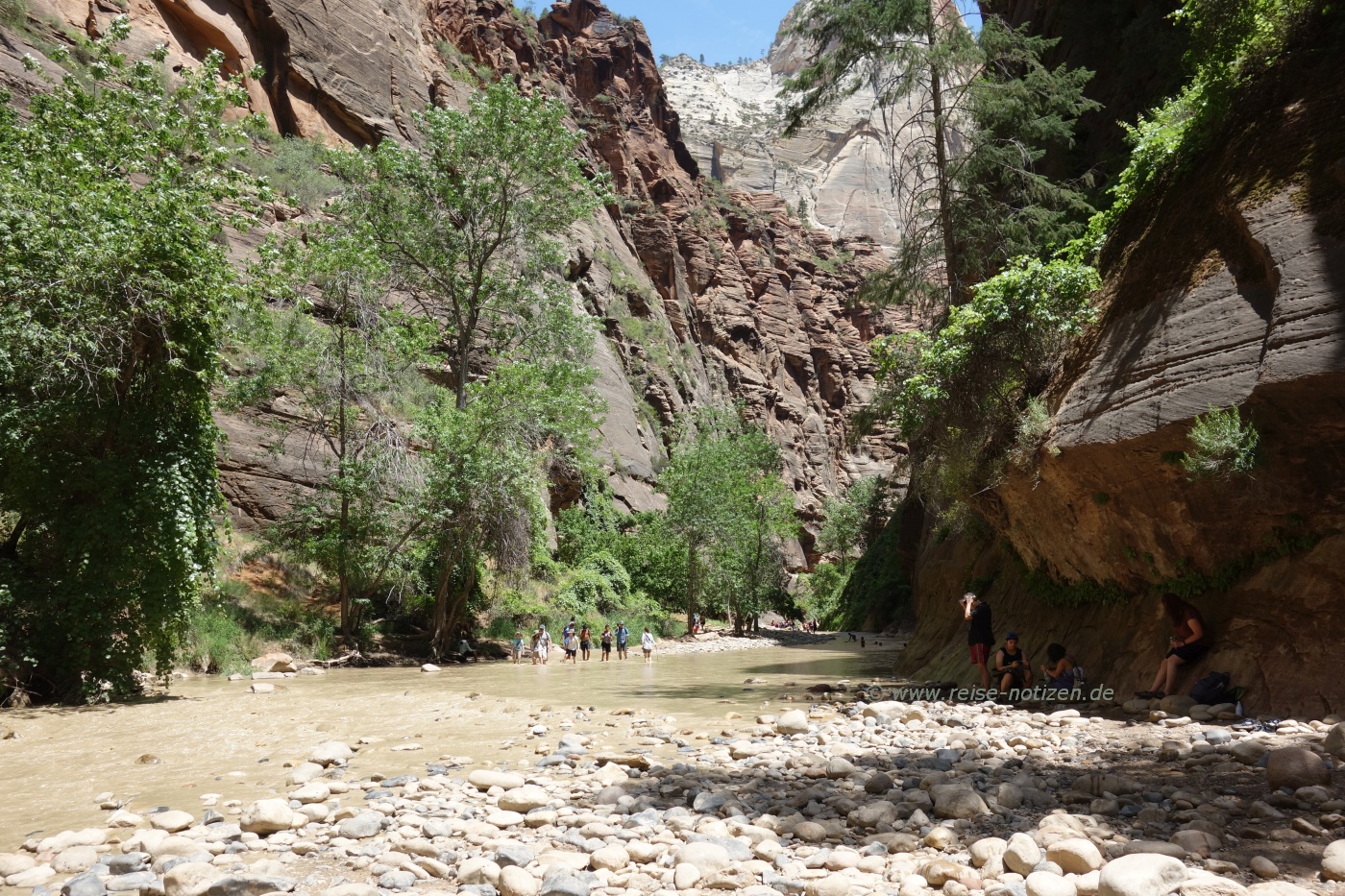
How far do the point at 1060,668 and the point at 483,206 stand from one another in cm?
2092

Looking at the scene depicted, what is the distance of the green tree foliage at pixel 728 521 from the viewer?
38.0 m

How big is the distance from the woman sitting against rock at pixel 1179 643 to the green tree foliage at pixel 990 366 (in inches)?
130

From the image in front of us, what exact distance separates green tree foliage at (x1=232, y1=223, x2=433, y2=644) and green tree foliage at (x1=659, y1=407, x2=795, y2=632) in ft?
59.5

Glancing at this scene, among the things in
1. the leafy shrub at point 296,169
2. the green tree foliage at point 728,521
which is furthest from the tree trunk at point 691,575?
the leafy shrub at point 296,169

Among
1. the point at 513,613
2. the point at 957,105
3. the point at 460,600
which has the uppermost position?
the point at 957,105

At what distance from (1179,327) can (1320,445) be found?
194 cm

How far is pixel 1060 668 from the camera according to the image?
10.3 metres

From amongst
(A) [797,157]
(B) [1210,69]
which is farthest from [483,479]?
(A) [797,157]

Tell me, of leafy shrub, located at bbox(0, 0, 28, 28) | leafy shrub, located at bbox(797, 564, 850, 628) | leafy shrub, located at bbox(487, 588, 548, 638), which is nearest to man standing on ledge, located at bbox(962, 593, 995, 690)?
leafy shrub, located at bbox(487, 588, 548, 638)

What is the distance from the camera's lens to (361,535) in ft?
67.3

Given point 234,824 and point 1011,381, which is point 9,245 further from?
point 1011,381

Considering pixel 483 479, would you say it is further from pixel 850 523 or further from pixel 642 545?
pixel 850 523

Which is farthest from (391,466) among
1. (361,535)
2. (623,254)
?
(623,254)

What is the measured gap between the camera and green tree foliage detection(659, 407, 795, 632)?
125ft
